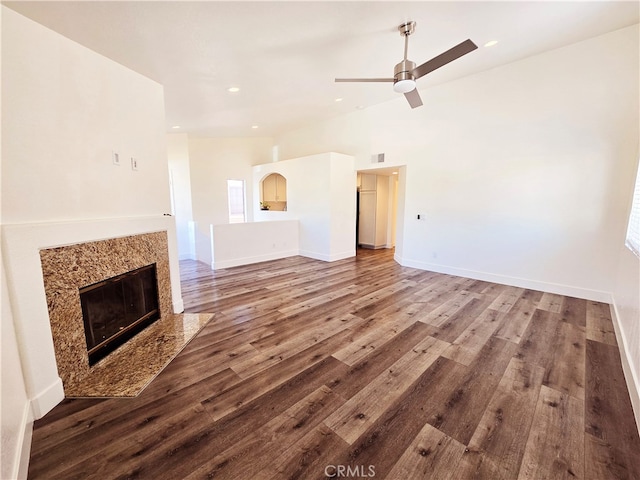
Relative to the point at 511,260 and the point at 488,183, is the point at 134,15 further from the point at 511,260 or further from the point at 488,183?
the point at 511,260

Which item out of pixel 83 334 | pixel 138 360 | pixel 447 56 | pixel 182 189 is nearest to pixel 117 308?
pixel 83 334

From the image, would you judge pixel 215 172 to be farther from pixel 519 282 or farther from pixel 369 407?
pixel 519 282

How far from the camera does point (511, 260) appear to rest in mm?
4082

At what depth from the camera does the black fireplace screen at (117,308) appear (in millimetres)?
2137

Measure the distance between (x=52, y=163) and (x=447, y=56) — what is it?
345cm

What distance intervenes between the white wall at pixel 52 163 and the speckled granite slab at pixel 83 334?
0.08 metres

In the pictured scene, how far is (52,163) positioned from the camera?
1.88 meters

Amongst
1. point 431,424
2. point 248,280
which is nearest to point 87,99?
point 248,280

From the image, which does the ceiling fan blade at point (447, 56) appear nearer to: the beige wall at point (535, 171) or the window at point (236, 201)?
the beige wall at point (535, 171)

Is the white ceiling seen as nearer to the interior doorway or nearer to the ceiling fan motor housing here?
the ceiling fan motor housing

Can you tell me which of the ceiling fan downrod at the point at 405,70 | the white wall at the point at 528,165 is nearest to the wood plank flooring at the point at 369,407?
the white wall at the point at 528,165

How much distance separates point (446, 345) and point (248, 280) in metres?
3.20

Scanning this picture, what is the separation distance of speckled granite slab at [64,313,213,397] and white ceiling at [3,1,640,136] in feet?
9.40

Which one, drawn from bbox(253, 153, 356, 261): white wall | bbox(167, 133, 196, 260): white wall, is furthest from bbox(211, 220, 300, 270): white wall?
bbox(167, 133, 196, 260): white wall
